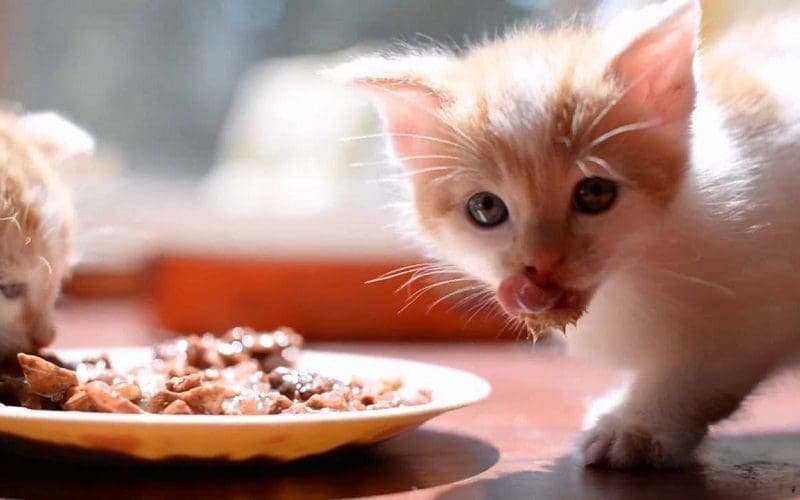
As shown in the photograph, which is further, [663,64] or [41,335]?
[41,335]

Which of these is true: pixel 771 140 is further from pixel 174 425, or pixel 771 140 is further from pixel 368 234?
pixel 368 234

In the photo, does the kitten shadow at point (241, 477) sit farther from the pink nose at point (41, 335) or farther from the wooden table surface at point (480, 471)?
the pink nose at point (41, 335)

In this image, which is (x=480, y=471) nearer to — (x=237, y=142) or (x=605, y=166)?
(x=605, y=166)

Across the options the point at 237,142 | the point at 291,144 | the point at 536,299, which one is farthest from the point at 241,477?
the point at 237,142

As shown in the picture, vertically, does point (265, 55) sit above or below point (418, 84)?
above

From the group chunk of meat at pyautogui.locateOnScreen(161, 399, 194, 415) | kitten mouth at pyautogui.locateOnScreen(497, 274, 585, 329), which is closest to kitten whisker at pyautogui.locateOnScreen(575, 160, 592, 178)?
kitten mouth at pyautogui.locateOnScreen(497, 274, 585, 329)

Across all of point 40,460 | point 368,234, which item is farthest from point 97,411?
point 368,234

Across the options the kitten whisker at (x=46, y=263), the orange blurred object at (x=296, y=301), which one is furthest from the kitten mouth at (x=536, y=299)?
the orange blurred object at (x=296, y=301)
